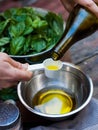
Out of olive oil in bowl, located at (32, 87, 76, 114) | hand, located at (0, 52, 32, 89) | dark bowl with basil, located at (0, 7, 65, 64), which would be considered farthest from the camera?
dark bowl with basil, located at (0, 7, 65, 64)

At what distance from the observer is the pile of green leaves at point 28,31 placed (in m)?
1.16

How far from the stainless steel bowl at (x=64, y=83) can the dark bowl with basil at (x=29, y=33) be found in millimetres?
57

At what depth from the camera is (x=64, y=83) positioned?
113cm

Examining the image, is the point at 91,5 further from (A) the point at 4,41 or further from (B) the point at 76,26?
(A) the point at 4,41

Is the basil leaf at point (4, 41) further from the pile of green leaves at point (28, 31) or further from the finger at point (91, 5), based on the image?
the finger at point (91, 5)

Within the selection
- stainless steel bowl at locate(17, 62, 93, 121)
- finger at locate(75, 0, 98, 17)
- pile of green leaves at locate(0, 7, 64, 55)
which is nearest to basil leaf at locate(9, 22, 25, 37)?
pile of green leaves at locate(0, 7, 64, 55)

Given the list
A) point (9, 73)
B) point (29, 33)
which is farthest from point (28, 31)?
point (9, 73)

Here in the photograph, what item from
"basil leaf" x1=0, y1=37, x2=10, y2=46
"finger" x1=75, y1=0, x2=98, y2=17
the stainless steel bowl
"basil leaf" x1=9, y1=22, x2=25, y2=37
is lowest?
the stainless steel bowl

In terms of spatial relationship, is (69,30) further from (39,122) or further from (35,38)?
(39,122)

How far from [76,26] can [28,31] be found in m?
0.20

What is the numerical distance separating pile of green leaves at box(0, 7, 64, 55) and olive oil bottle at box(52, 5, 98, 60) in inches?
4.2

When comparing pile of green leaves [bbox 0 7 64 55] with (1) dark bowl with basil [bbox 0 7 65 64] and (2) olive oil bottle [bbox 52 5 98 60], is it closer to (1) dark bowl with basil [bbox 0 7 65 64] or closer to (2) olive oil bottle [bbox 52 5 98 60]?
(1) dark bowl with basil [bbox 0 7 65 64]

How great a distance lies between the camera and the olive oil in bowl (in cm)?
103

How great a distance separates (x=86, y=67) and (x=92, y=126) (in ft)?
1.00
